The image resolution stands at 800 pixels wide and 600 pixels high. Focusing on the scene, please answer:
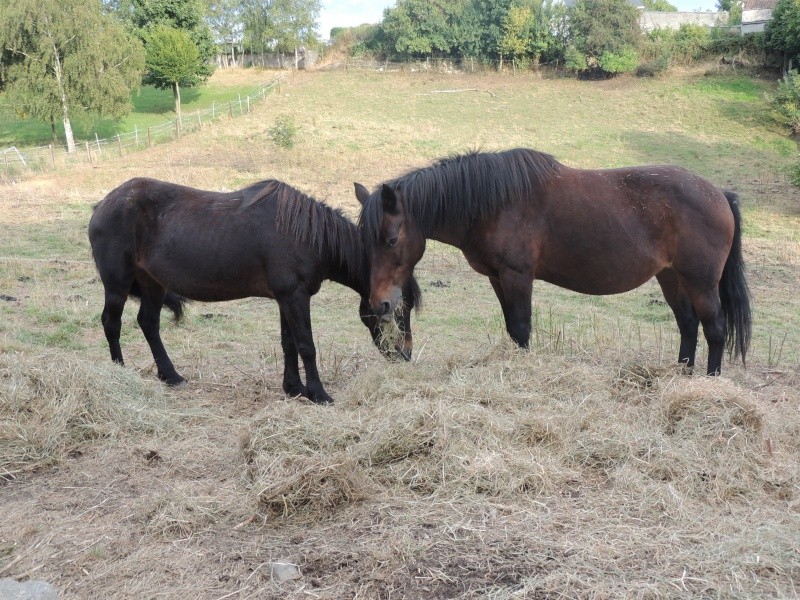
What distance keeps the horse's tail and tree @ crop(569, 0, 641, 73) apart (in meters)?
43.7

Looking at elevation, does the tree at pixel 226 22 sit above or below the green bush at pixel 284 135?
above

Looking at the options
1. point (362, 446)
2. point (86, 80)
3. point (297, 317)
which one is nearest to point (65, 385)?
point (297, 317)

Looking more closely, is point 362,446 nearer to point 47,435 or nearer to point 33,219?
point 47,435

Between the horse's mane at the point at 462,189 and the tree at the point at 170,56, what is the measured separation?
39.9 m

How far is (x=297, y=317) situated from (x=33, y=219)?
13.0 m

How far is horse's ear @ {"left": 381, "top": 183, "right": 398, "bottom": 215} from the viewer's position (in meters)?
5.46

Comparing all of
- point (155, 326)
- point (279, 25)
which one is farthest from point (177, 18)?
point (155, 326)

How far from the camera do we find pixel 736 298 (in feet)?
20.5

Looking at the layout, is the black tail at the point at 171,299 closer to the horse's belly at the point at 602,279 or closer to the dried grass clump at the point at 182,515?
the dried grass clump at the point at 182,515

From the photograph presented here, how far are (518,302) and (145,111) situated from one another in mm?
45840

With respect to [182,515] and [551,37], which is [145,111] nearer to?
[551,37]

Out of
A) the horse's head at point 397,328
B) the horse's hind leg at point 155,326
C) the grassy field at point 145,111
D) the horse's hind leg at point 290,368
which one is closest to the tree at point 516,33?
the grassy field at point 145,111

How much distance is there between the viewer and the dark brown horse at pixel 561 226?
575 centimetres

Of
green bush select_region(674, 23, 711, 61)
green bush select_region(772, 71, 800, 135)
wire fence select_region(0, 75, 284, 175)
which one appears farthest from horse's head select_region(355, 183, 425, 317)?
green bush select_region(674, 23, 711, 61)
